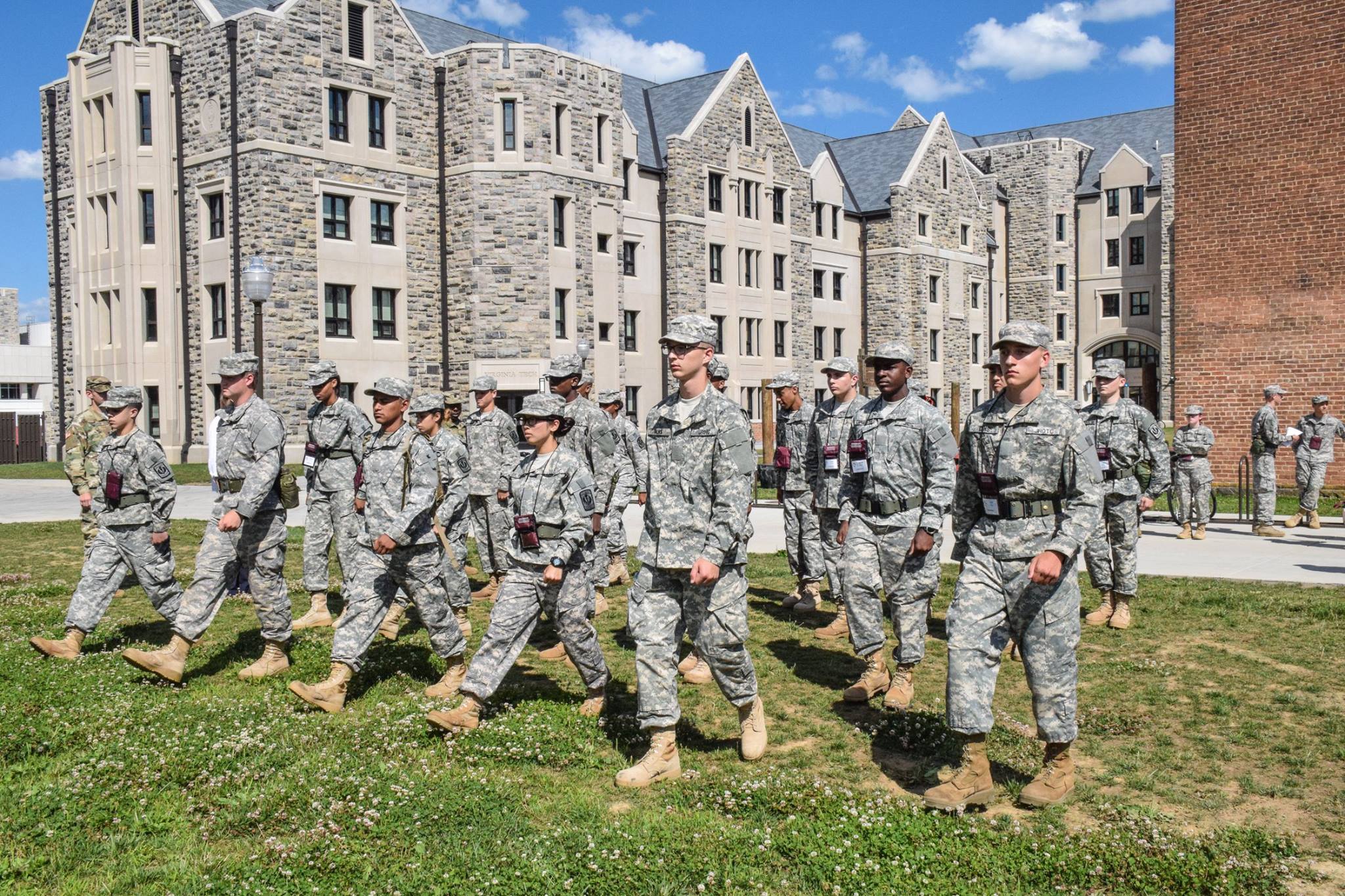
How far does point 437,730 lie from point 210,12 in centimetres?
3434

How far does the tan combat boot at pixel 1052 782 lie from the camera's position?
5.62 meters

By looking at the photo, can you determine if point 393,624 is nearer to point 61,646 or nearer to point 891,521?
point 61,646

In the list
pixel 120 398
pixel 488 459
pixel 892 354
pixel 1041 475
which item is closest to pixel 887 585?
pixel 892 354

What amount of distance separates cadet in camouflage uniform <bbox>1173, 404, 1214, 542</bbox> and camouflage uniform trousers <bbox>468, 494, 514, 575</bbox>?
34.1ft

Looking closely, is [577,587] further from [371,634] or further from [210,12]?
[210,12]

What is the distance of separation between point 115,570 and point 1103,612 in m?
8.60

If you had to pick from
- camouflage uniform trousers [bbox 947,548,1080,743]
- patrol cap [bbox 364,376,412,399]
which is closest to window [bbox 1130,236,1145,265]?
patrol cap [bbox 364,376,412,399]

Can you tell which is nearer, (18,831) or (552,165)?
Answer: (18,831)

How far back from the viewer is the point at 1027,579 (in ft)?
18.6

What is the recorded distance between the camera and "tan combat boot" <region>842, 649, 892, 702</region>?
25.1 ft

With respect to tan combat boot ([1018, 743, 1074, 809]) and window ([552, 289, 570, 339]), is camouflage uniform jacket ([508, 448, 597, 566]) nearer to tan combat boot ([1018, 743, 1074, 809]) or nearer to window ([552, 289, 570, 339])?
tan combat boot ([1018, 743, 1074, 809])

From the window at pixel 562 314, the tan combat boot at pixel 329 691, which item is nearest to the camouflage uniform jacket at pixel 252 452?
the tan combat boot at pixel 329 691

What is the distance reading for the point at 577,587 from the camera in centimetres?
709

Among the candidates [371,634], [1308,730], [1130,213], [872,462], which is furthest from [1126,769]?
[1130,213]
